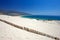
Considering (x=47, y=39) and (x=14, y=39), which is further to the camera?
(x=47, y=39)

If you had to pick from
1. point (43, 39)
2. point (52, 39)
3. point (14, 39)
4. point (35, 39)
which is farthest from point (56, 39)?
point (14, 39)

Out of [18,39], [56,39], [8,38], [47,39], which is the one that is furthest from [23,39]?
[56,39]

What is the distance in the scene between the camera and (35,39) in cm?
611

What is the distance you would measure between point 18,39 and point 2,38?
2.43 feet

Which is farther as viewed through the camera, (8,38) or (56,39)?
(56,39)

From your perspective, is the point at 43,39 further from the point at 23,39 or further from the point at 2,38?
the point at 2,38

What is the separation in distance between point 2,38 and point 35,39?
1.57m

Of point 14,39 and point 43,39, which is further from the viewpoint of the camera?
point 43,39

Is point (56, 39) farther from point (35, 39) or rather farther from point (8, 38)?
point (8, 38)

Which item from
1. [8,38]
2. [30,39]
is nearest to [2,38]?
[8,38]

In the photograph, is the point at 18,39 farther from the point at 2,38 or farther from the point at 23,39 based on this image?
the point at 2,38

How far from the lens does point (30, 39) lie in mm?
6027

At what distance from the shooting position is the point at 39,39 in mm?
6152

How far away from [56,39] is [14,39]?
2.20 metres
